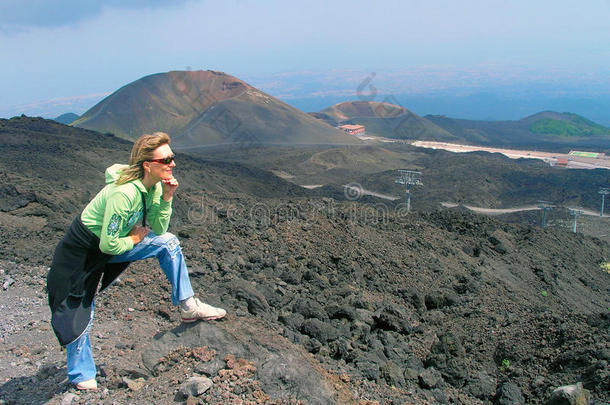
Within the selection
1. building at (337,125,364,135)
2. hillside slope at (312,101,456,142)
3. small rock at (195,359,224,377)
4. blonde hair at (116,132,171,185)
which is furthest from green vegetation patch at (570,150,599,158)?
blonde hair at (116,132,171,185)

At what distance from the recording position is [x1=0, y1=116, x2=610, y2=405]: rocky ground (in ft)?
12.7

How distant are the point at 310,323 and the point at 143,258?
2592 millimetres

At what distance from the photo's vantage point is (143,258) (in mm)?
3586

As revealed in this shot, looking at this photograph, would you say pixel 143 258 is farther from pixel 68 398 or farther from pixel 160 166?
pixel 68 398

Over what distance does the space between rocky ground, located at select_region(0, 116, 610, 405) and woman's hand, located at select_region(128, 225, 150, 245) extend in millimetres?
1083

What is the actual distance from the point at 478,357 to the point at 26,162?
18174 millimetres

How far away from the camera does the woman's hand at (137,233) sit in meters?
3.49

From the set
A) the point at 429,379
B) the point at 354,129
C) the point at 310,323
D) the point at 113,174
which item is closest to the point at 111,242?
the point at 113,174

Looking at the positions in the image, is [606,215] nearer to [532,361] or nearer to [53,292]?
[532,361]

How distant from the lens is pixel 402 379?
4.84 m

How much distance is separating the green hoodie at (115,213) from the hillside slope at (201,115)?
5301 cm

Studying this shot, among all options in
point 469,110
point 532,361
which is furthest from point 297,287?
point 469,110

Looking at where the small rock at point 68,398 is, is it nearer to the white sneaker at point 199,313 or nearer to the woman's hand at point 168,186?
the white sneaker at point 199,313

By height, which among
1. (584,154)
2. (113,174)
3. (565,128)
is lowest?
(584,154)
